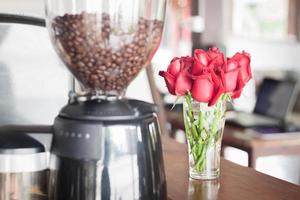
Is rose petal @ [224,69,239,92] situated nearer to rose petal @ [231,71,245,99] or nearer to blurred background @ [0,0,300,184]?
rose petal @ [231,71,245,99]

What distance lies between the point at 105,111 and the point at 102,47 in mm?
101

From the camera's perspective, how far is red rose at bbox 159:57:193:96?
33.6 inches

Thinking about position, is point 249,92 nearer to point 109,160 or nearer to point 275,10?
point 275,10

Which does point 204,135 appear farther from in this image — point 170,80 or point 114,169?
point 114,169

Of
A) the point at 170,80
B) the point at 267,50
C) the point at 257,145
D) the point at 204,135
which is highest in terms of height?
the point at 170,80

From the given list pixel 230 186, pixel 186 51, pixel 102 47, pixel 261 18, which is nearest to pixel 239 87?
pixel 230 186

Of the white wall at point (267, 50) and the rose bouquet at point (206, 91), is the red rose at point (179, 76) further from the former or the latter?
the white wall at point (267, 50)

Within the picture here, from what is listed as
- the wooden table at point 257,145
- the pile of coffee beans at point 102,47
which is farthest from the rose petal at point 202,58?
the wooden table at point 257,145

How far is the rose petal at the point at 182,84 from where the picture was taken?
33.6 inches

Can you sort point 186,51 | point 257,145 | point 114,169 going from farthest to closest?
1. point 186,51
2. point 257,145
3. point 114,169

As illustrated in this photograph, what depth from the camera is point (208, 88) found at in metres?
0.83

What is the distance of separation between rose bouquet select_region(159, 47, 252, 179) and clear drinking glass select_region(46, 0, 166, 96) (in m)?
0.10

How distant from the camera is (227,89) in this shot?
2.79 ft

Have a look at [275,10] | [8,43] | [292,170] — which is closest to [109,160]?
[8,43]
